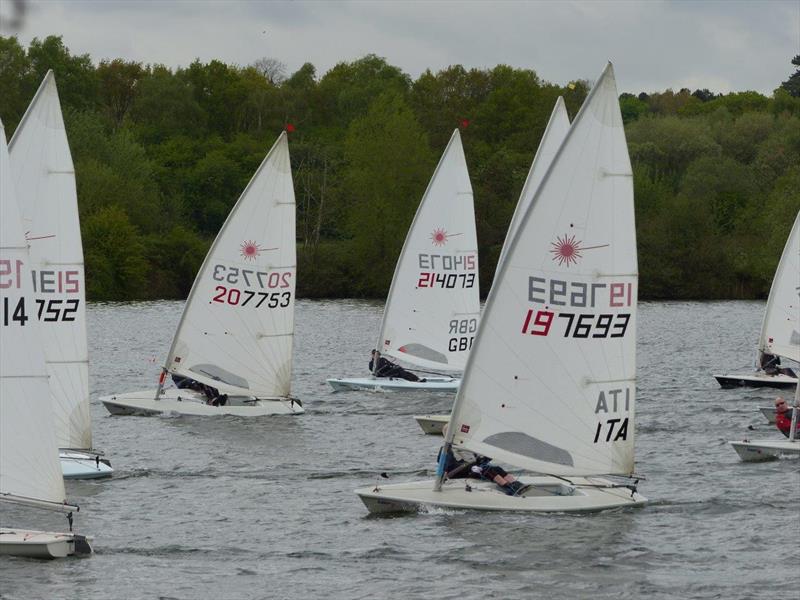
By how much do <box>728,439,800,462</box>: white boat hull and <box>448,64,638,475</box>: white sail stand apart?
25.8 feet

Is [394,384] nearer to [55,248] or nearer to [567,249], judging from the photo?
[55,248]

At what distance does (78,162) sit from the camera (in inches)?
4161

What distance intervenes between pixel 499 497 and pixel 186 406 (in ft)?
51.8

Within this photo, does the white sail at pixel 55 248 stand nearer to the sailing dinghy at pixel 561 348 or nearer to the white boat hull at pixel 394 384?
the sailing dinghy at pixel 561 348

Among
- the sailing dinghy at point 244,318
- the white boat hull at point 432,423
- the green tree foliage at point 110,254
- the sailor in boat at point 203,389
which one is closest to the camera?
the white boat hull at point 432,423

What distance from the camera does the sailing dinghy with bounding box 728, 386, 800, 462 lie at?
3288 cm

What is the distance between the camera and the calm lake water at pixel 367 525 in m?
22.8

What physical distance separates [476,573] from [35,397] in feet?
24.0

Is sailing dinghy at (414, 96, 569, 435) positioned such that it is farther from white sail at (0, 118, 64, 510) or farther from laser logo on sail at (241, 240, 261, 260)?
white sail at (0, 118, 64, 510)

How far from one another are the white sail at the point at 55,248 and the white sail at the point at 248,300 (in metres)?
10.2

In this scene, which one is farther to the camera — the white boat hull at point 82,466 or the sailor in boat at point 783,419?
the sailor in boat at point 783,419

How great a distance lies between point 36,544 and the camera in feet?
73.7

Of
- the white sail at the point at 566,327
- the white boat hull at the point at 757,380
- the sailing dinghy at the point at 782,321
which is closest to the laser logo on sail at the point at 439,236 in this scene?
the white boat hull at the point at 757,380

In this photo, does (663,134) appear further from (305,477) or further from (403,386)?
(305,477)
